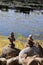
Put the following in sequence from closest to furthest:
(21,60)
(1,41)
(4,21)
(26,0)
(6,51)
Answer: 1. (21,60)
2. (6,51)
3. (1,41)
4. (4,21)
5. (26,0)

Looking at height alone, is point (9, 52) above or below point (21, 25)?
above

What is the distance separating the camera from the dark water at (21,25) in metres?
26.1

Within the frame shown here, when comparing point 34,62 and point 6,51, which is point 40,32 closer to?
point 6,51

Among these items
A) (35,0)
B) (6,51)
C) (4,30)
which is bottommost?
(35,0)

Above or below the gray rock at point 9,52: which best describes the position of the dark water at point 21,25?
below

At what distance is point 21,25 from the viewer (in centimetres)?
2992

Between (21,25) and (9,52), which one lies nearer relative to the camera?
(9,52)

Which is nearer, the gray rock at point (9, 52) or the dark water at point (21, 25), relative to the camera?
the gray rock at point (9, 52)

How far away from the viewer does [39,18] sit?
3400 cm

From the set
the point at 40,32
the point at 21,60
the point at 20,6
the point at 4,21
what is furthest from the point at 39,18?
the point at 21,60

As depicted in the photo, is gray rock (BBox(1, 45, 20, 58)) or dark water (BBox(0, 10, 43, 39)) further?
dark water (BBox(0, 10, 43, 39))

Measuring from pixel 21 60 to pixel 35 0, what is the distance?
42.3m

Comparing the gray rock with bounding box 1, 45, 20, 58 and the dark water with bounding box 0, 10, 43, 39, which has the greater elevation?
the gray rock with bounding box 1, 45, 20, 58

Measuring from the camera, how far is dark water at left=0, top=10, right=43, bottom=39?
85.5ft
